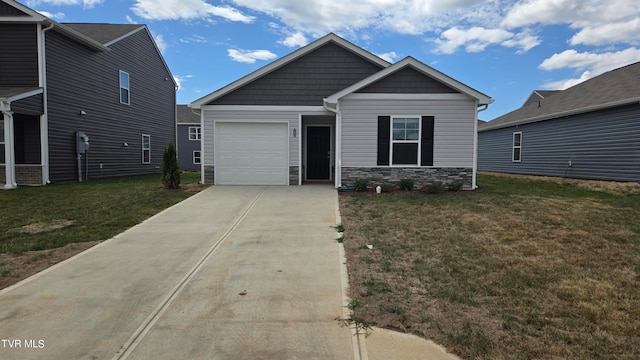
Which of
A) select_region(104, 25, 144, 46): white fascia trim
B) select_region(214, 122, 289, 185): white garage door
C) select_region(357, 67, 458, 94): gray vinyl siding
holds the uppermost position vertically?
select_region(104, 25, 144, 46): white fascia trim

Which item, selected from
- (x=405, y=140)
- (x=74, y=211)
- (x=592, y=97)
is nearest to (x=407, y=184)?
(x=405, y=140)

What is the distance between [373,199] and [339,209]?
1716mm

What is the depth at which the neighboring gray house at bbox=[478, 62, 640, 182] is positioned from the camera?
1306 cm

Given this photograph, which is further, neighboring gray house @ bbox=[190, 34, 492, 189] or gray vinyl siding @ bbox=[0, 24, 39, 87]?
gray vinyl siding @ bbox=[0, 24, 39, 87]

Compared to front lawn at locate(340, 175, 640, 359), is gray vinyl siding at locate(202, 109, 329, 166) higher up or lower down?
higher up

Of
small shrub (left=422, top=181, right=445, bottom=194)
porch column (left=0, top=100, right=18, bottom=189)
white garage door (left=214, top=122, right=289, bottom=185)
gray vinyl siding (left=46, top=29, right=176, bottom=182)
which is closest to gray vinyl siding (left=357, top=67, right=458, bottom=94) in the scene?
small shrub (left=422, top=181, right=445, bottom=194)

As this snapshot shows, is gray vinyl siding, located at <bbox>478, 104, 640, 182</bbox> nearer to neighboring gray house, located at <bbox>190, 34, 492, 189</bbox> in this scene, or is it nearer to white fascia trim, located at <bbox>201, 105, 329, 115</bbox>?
neighboring gray house, located at <bbox>190, 34, 492, 189</bbox>

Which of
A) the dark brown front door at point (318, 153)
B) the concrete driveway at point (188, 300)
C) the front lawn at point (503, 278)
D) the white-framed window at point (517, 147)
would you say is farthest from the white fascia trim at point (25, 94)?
the white-framed window at point (517, 147)

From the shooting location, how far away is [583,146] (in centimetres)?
1511

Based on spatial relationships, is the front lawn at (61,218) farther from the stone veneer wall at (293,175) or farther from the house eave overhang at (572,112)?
the house eave overhang at (572,112)

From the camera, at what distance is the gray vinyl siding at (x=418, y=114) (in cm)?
1165

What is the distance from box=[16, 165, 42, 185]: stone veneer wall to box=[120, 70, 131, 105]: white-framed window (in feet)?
19.5

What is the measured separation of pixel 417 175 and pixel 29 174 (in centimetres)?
1263

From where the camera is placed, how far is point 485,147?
23.8 metres
